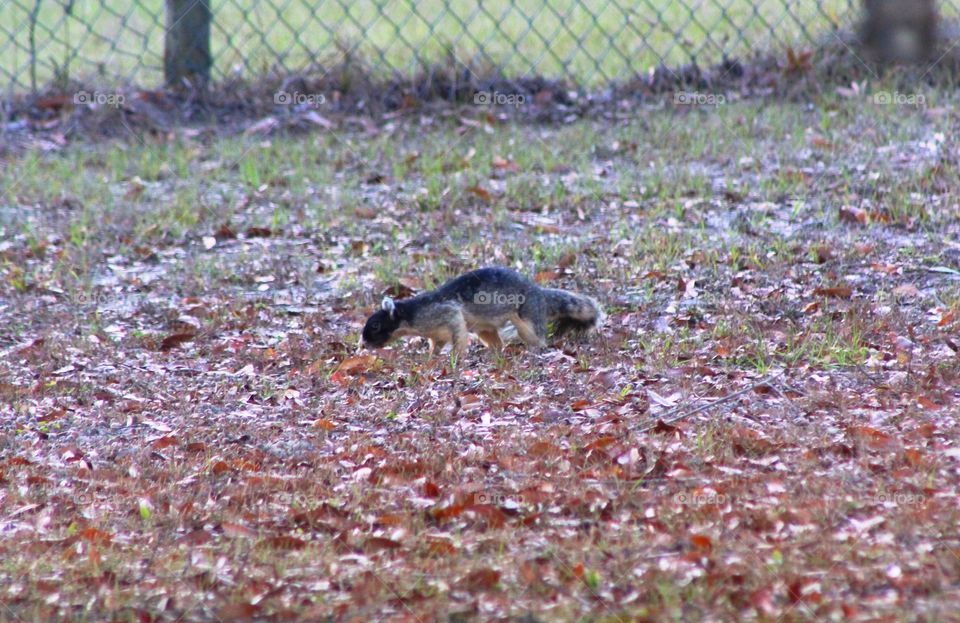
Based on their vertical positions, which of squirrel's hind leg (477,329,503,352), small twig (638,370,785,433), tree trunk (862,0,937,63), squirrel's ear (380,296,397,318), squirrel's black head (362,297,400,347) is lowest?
squirrel's hind leg (477,329,503,352)

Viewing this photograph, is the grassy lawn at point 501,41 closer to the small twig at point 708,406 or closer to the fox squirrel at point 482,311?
the fox squirrel at point 482,311

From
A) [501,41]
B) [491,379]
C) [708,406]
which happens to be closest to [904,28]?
[501,41]

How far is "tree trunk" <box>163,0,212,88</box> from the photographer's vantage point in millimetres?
12094

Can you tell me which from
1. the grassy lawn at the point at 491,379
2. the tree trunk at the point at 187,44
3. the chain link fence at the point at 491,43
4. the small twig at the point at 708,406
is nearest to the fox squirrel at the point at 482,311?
the grassy lawn at the point at 491,379

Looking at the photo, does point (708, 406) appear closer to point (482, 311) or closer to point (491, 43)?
point (482, 311)

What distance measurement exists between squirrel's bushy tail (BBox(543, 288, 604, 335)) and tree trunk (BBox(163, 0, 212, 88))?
6082 mm

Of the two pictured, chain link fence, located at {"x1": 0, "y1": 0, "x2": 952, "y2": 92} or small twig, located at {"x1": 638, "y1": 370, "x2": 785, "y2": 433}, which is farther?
chain link fence, located at {"x1": 0, "y1": 0, "x2": 952, "y2": 92}

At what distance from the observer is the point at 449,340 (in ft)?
24.0

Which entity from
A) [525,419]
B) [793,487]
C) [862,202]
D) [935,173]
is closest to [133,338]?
[525,419]

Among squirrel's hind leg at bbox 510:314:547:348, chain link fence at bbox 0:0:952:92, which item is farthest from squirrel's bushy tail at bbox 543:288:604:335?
chain link fence at bbox 0:0:952:92

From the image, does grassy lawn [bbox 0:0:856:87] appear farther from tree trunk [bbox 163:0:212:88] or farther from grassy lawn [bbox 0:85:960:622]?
grassy lawn [bbox 0:85:960:622]

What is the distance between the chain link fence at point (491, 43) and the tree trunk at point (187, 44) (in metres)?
0.15

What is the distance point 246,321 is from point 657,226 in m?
2.97

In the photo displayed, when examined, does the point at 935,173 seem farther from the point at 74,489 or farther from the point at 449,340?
the point at 74,489
